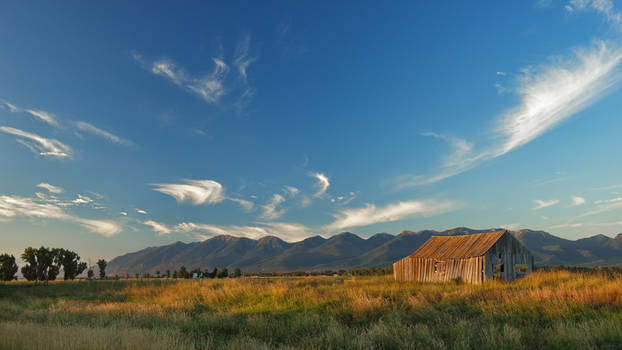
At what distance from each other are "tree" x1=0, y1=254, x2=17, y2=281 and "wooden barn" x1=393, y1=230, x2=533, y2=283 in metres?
48.5

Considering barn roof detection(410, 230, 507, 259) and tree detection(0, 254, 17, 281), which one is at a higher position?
barn roof detection(410, 230, 507, 259)

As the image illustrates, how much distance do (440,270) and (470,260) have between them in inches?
135

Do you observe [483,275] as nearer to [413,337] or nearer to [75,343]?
[413,337]

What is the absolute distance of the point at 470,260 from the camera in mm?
31266

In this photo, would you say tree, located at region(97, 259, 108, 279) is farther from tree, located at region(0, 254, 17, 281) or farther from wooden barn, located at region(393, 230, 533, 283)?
wooden barn, located at region(393, 230, 533, 283)

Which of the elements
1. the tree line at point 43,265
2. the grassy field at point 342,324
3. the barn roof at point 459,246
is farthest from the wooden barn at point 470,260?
the tree line at point 43,265

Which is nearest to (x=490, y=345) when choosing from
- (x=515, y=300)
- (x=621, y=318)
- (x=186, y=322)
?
(x=621, y=318)

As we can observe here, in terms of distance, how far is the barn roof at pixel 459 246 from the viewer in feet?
104

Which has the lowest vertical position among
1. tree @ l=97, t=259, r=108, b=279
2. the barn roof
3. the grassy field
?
tree @ l=97, t=259, r=108, b=279

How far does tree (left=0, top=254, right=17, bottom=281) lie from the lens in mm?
44062

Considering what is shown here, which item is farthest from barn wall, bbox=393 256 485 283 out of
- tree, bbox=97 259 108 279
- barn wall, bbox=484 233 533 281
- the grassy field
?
tree, bbox=97 259 108 279

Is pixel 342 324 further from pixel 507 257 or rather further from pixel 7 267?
pixel 7 267

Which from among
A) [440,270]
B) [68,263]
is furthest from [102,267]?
[440,270]

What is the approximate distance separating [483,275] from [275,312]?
74.6 feet
